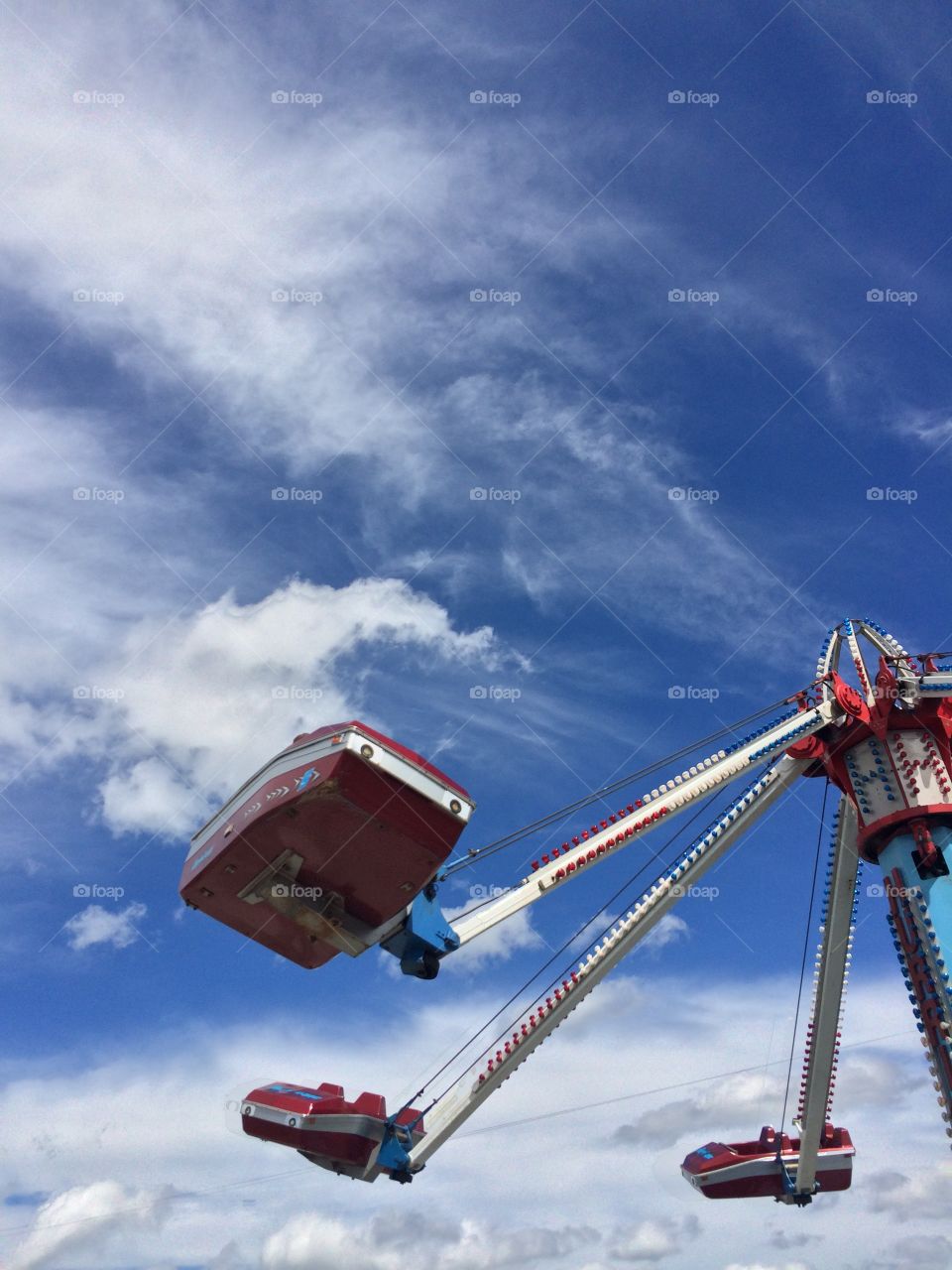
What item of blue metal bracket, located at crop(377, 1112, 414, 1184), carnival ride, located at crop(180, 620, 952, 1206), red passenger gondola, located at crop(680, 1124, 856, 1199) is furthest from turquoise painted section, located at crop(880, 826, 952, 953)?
blue metal bracket, located at crop(377, 1112, 414, 1184)

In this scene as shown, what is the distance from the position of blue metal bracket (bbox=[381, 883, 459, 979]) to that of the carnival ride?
6 cm

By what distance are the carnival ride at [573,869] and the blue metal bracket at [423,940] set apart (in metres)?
0.06

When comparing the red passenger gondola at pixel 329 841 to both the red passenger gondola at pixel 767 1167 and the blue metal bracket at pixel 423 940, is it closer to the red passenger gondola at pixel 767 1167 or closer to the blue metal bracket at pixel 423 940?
the blue metal bracket at pixel 423 940

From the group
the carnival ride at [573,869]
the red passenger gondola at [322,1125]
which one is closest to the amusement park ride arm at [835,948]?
the carnival ride at [573,869]

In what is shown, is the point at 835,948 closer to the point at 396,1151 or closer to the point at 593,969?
the point at 593,969

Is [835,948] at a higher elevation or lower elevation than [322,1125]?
higher

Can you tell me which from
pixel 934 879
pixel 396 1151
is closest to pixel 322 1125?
pixel 396 1151

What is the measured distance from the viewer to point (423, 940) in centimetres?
2858

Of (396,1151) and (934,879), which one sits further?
(396,1151)

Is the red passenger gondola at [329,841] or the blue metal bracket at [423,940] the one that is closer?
the red passenger gondola at [329,841]

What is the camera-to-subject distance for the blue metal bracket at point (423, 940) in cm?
2858

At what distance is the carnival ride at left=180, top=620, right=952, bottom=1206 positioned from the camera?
2536cm

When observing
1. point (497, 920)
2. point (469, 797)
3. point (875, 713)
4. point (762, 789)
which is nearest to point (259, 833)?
point (469, 797)

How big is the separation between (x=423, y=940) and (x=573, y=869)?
17.1 feet
